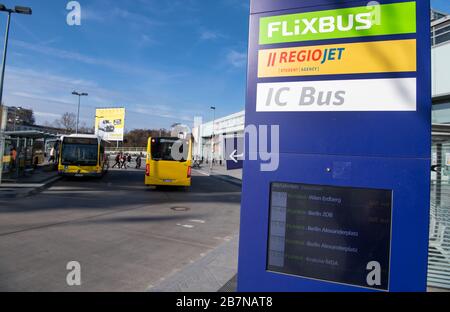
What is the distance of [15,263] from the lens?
5.39m

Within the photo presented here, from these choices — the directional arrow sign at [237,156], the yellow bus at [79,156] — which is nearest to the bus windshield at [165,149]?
the directional arrow sign at [237,156]

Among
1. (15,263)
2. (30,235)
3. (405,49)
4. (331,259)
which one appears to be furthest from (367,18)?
(30,235)

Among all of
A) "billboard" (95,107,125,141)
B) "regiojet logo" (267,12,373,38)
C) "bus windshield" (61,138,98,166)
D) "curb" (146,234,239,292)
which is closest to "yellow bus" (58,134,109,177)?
"bus windshield" (61,138,98,166)

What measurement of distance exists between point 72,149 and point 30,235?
46.8 feet

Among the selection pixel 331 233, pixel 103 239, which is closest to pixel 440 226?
pixel 331 233

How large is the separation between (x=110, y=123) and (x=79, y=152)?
117ft

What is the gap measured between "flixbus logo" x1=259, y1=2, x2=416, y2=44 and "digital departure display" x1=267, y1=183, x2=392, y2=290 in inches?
51.7

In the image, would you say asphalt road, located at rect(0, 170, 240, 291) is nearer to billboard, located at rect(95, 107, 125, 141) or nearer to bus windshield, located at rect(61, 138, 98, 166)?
bus windshield, located at rect(61, 138, 98, 166)

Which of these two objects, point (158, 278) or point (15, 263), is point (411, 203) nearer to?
point (158, 278)

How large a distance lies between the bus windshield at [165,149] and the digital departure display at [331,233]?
14.6 meters

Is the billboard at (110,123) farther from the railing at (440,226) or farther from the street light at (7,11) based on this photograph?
the railing at (440,226)

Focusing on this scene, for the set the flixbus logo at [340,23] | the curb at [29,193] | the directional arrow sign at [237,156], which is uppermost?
the flixbus logo at [340,23]

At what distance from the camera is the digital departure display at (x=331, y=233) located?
256 centimetres

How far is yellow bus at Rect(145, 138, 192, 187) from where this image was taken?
56.2 ft
